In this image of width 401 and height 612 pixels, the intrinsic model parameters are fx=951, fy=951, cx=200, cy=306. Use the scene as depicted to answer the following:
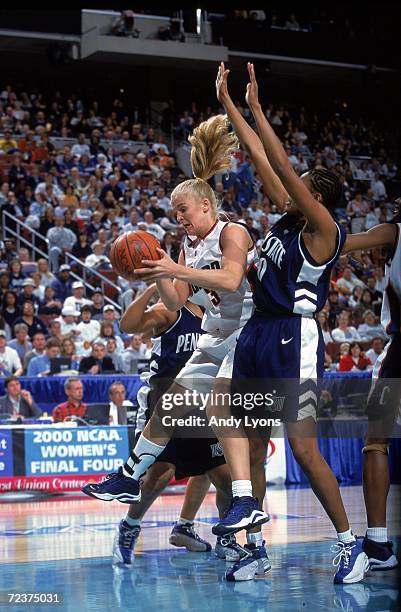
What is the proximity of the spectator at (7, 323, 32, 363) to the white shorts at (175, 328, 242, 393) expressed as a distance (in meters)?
8.01

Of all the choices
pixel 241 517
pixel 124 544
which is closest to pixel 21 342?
pixel 124 544

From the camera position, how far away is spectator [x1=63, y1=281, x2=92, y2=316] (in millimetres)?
15047

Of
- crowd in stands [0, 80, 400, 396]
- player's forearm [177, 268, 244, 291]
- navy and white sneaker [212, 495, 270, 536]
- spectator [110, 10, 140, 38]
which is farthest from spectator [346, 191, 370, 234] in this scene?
navy and white sneaker [212, 495, 270, 536]

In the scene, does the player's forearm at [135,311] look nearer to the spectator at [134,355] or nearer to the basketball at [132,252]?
the basketball at [132,252]

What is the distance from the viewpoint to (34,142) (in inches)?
783

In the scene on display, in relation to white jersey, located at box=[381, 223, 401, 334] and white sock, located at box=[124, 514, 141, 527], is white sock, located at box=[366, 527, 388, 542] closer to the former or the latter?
white jersey, located at box=[381, 223, 401, 334]

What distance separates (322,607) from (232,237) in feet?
6.66

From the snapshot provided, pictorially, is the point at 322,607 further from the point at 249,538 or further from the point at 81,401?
the point at 81,401

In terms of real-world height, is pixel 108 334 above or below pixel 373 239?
below

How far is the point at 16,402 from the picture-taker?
38.9ft

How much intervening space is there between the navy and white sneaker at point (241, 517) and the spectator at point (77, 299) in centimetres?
1031

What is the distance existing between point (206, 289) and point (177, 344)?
114cm

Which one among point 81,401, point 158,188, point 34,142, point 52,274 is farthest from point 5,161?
point 81,401

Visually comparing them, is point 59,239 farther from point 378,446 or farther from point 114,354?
point 378,446
